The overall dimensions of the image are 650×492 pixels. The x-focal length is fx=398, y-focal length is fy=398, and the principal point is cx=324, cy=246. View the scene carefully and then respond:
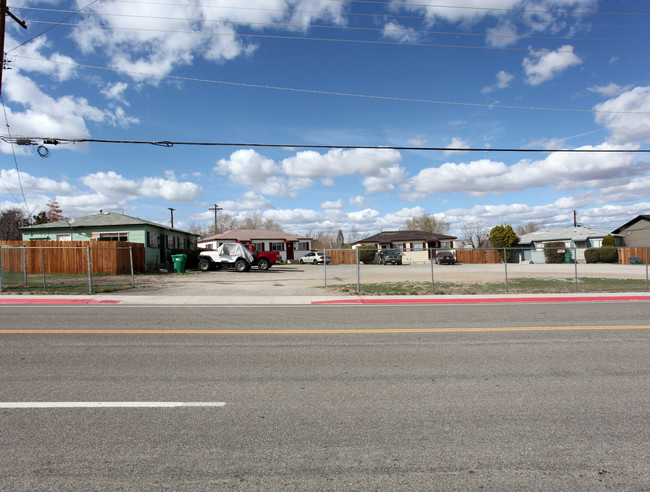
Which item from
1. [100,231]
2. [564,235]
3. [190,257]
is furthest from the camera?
[564,235]

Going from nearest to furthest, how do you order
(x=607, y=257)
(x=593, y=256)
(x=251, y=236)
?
(x=607, y=257) → (x=593, y=256) → (x=251, y=236)

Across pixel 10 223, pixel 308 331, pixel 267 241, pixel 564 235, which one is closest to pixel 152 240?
pixel 267 241

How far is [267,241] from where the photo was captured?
→ 4744cm

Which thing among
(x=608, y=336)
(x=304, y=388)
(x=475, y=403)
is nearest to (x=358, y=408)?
(x=304, y=388)

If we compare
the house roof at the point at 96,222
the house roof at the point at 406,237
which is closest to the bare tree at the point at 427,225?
the house roof at the point at 406,237

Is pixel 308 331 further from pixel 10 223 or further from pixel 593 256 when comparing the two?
pixel 10 223

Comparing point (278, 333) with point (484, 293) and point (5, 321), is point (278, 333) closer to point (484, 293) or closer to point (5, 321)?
point (5, 321)

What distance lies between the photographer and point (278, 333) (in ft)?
25.7

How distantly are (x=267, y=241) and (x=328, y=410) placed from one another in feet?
144

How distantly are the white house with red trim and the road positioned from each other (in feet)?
126

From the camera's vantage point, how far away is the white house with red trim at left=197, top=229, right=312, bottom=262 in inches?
1809

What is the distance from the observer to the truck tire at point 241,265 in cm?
2633

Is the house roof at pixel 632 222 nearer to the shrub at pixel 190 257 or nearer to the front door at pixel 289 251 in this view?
the front door at pixel 289 251

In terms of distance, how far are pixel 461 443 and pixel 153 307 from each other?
10.3m
